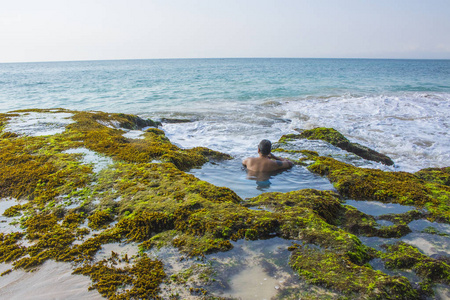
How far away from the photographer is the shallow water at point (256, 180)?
500cm

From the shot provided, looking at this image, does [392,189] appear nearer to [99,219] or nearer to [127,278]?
[127,278]

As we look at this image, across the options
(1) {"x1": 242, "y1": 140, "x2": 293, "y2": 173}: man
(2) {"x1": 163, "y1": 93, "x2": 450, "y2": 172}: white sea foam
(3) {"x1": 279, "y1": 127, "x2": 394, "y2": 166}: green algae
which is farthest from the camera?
(2) {"x1": 163, "y1": 93, "x2": 450, "y2": 172}: white sea foam

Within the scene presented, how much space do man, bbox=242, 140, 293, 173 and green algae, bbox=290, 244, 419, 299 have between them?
3245 mm

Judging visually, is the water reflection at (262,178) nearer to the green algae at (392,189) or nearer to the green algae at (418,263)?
the green algae at (392,189)

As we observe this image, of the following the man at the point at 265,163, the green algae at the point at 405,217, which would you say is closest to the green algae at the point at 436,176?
the green algae at the point at 405,217

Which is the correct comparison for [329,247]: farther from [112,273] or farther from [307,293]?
[112,273]

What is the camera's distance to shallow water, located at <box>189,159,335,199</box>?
500cm

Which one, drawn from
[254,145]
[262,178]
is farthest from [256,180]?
[254,145]

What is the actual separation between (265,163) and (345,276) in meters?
3.71

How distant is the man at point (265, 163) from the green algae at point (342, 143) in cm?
253

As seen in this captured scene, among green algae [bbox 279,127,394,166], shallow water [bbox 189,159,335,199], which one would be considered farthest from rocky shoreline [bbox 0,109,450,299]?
green algae [bbox 279,127,394,166]

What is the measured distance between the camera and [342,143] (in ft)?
27.9

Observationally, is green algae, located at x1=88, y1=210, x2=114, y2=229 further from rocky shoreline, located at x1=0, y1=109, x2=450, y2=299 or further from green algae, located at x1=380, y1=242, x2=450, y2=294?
green algae, located at x1=380, y1=242, x2=450, y2=294

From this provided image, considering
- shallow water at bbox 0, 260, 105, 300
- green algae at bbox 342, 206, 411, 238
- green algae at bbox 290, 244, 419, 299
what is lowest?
shallow water at bbox 0, 260, 105, 300
